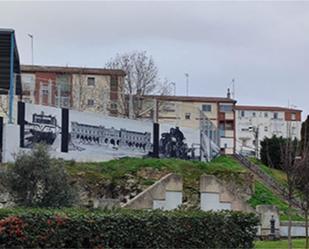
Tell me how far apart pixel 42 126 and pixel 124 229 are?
20.8 m

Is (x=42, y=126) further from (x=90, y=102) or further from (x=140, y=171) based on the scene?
(x=90, y=102)

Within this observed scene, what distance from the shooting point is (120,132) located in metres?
41.5

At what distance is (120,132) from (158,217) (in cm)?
2459

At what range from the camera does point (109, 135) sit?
134 feet

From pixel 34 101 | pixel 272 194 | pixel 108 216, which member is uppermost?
pixel 34 101

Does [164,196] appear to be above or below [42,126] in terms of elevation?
below

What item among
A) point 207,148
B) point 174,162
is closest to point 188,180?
point 174,162

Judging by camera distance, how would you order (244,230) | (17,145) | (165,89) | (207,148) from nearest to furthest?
(244,230) < (17,145) < (207,148) < (165,89)

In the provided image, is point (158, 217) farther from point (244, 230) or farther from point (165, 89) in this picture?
point (165, 89)

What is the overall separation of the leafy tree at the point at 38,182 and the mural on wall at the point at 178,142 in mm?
21332

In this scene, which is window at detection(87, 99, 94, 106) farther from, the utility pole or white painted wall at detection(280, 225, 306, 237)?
white painted wall at detection(280, 225, 306, 237)

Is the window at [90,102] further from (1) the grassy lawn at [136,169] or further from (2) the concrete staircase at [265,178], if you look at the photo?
(2) the concrete staircase at [265,178]

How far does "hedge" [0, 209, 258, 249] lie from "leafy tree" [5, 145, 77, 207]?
570cm

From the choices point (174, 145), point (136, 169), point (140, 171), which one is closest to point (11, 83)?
point (136, 169)
